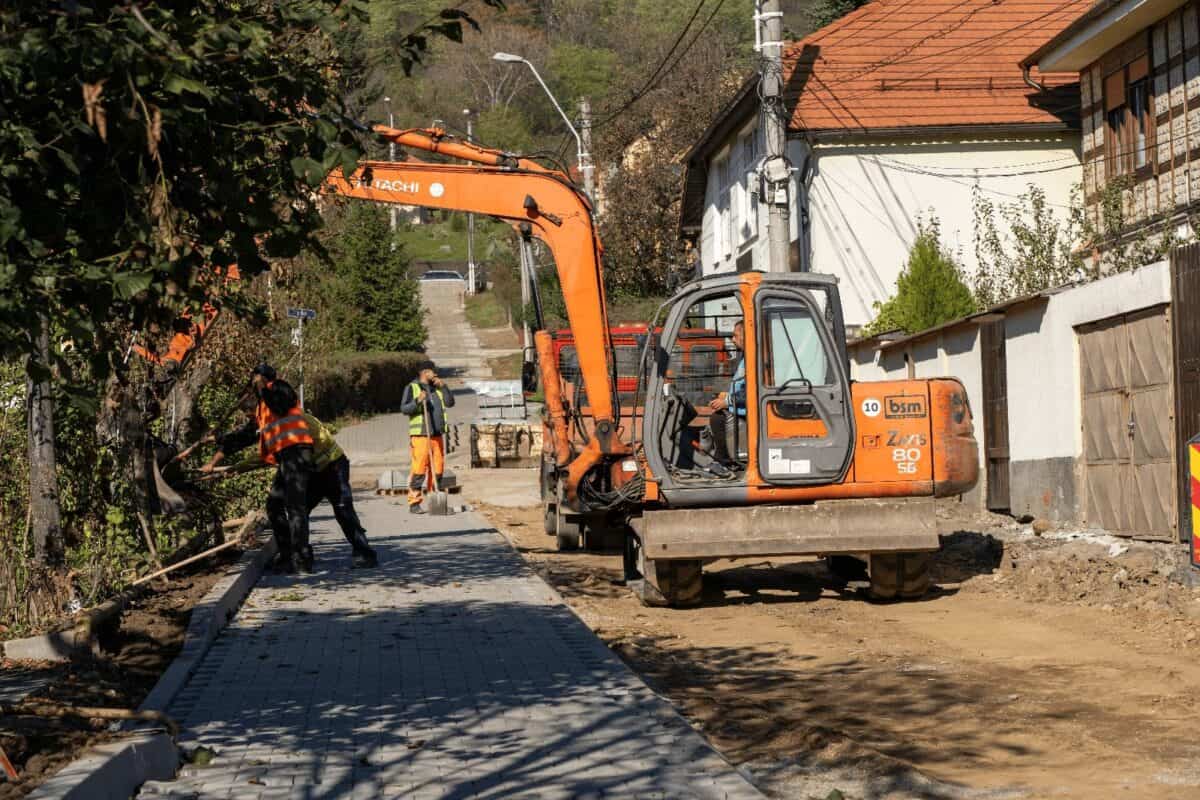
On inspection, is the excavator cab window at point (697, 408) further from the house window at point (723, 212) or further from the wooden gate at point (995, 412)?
the house window at point (723, 212)

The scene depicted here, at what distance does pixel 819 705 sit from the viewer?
834 cm

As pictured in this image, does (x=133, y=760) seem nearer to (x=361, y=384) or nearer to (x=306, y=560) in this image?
(x=306, y=560)

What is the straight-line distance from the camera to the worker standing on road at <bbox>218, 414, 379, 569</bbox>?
14.4 m

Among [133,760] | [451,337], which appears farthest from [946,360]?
[451,337]

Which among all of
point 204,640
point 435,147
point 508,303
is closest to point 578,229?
point 435,147

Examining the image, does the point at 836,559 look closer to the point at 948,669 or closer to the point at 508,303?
the point at 948,669

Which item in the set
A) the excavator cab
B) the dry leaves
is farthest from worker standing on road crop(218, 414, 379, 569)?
the dry leaves

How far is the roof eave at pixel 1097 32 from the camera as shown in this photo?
21.7m

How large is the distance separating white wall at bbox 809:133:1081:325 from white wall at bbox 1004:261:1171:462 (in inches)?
469

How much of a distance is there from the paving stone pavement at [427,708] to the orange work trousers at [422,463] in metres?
8.20

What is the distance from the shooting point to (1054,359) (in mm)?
15719

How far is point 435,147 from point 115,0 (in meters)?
9.49

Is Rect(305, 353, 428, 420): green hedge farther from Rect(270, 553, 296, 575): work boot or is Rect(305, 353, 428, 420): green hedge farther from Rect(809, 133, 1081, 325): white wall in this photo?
Rect(270, 553, 296, 575): work boot

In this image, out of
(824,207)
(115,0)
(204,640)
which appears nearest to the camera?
(115,0)
